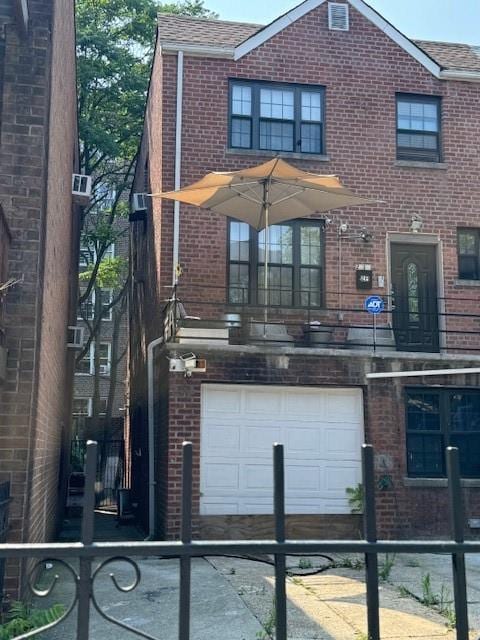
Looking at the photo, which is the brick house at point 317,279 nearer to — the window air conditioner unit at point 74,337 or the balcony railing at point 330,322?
the balcony railing at point 330,322

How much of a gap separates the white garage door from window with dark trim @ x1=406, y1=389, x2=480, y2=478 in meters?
0.99

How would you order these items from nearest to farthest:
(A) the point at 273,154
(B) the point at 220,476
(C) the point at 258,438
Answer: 1. (B) the point at 220,476
2. (C) the point at 258,438
3. (A) the point at 273,154

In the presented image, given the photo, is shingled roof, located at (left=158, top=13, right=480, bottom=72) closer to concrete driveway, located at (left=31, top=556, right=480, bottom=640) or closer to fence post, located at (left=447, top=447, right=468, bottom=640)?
concrete driveway, located at (left=31, top=556, right=480, bottom=640)

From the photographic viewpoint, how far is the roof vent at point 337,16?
1427 cm

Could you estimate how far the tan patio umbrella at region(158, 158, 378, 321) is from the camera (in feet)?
34.9

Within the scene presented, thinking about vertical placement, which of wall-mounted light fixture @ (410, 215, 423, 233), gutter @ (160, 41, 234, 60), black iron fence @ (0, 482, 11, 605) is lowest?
black iron fence @ (0, 482, 11, 605)

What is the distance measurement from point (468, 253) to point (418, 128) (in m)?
2.77

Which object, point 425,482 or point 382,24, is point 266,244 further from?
point 382,24

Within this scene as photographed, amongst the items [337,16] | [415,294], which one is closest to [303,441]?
[415,294]

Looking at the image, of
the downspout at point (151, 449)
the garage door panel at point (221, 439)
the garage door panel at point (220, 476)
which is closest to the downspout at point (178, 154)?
the downspout at point (151, 449)

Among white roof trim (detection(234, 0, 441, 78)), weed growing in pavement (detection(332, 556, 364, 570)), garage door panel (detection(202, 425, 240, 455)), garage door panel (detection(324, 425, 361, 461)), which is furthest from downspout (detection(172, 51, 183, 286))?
weed growing in pavement (detection(332, 556, 364, 570))

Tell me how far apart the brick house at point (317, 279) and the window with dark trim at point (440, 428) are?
27 mm

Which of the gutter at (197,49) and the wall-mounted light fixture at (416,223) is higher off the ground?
the gutter at (197,49)

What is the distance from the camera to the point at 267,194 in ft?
37.3
